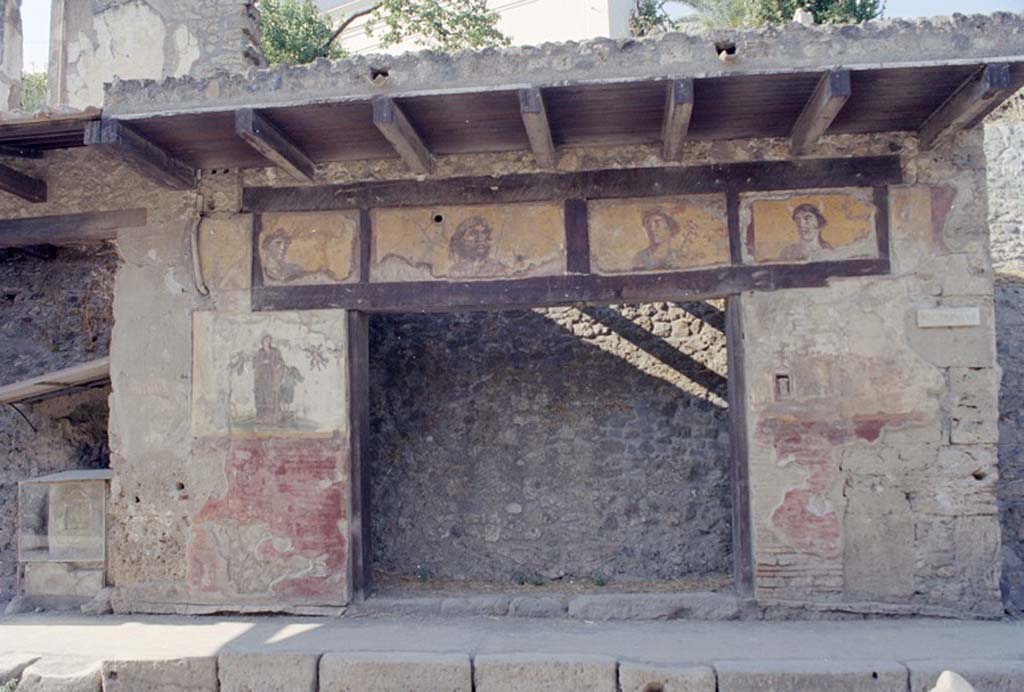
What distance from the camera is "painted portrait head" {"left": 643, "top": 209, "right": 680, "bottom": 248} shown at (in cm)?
581

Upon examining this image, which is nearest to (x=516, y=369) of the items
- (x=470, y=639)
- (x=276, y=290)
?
(x=276, y=290)

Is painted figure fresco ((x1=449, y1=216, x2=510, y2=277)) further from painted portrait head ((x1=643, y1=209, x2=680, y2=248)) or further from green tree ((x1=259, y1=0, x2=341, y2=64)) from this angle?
green tree ((x1=259, y1=0, x2=341, y2=64))

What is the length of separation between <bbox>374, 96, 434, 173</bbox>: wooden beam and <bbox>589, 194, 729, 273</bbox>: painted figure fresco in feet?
3.70

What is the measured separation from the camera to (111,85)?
5.43 metres

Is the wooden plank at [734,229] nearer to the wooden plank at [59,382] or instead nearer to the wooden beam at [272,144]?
the wooden beam at [272,144]

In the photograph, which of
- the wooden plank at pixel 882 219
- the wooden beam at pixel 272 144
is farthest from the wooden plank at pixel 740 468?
the wooden beam at pixel 272 144

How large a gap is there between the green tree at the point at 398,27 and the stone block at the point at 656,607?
30.8ft

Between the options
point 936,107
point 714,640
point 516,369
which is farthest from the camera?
point 516,369

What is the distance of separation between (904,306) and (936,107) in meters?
1.19

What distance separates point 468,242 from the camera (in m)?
5.96

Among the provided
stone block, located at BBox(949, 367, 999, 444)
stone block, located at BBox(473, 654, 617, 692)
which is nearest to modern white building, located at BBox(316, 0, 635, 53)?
stone block, located at BBox(949, 367, 999, 444)

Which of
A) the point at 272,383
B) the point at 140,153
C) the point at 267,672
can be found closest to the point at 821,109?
the point at 272,383

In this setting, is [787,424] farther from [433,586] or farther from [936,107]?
[433,586]

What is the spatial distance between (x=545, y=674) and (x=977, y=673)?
2.09m
